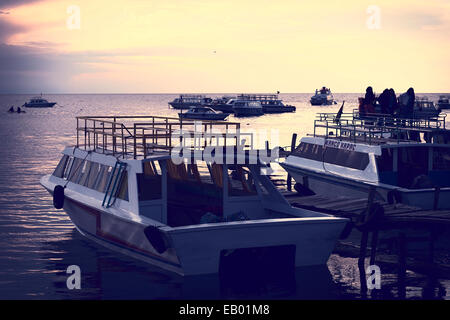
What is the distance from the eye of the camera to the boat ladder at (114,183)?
1759 centimetres

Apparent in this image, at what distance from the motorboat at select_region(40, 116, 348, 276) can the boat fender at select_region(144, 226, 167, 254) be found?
0.02 metres

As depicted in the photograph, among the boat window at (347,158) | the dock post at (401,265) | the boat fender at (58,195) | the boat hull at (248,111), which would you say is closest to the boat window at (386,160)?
the boat window at (347,158)

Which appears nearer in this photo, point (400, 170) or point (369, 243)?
point (369, 243)

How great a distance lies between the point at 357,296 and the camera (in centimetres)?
1616

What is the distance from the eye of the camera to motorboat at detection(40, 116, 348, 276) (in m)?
15.4

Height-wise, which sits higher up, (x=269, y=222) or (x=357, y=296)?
(x=269, y=222)

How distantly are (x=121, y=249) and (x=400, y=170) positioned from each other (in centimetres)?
1187

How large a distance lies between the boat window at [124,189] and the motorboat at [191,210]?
1.0 inches

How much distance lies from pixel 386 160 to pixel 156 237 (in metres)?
12.4

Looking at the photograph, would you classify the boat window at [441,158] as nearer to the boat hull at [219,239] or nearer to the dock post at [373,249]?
the dock post at [373,249]

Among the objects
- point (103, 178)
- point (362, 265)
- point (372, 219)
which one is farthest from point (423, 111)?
point (103, 178)
